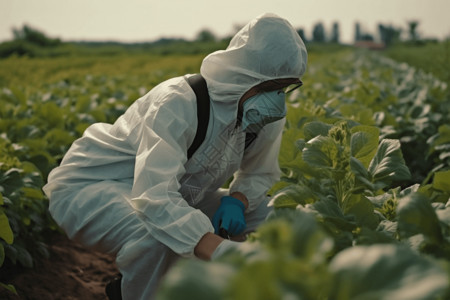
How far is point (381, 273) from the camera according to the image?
0.72 m

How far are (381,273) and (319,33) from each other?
339ft

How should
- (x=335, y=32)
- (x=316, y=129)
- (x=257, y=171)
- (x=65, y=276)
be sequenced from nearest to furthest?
(x=316, y=129), (x=257, y=171), (x=65, y=276), (x=335, y=32)

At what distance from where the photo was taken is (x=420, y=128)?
3949 mm

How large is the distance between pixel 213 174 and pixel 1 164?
3.60ft

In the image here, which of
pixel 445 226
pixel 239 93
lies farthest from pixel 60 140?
pixel 445 226

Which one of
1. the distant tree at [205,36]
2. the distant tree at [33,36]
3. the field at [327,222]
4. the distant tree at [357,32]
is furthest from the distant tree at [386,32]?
the field at [327,222]

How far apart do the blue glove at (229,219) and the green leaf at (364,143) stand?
36.4 inches

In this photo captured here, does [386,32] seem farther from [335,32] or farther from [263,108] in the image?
[263,108]

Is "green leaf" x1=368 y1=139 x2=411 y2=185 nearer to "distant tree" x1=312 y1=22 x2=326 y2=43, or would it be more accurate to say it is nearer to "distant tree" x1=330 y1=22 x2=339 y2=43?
"distant tree" x1=312 y1=22 x2=326 y2=43

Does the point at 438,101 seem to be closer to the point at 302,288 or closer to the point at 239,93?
the point at 239,93

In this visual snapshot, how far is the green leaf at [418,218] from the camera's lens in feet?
3.53

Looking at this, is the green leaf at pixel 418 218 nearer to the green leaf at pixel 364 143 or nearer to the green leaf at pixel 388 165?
the green leaf at pixel 388 165

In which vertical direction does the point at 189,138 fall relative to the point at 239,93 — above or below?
below

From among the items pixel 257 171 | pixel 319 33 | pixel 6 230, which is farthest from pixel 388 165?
pixel 319 33
